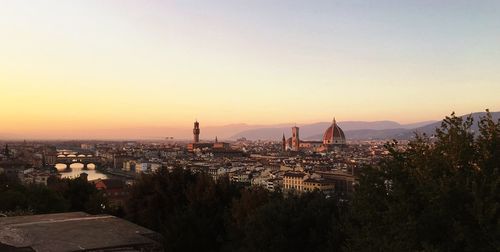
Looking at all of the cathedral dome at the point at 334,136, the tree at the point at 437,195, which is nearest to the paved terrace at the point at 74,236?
the tree at the point at 437,195

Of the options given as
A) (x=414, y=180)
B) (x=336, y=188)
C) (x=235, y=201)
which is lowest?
(x=336, y=188)

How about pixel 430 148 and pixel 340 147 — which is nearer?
pixel 430 148

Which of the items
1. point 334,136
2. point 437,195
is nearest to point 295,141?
point 334,136

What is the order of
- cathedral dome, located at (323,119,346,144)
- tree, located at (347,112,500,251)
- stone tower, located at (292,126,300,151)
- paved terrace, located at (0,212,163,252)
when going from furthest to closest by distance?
1. stone tower, located at (292,126,300,151)
2. cathedral dome, located at (323,119,346,144)
3. paved terrace, located at (0,212,163,252)
4. tree, located at (347,112,500,251)

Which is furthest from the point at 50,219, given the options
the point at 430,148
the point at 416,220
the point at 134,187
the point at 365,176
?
the point at 134,187

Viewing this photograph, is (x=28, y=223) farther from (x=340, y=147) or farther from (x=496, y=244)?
(x=340, y=147)

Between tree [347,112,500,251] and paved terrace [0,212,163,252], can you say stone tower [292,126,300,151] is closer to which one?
tree [347,112,500,251]

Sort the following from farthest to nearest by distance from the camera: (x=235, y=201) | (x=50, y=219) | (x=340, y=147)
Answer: (x=340, y=147) < (x=235, y=201) < (x=50, y=219)

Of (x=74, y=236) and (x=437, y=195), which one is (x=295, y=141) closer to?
(x=437, y=195)

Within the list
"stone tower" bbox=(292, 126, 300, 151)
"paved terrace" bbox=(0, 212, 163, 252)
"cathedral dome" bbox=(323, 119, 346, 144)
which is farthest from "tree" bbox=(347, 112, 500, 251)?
"stone tower" bbox=(292, 126, 300, 151)

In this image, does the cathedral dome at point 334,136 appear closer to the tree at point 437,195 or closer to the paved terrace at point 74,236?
the tree at point 437,195

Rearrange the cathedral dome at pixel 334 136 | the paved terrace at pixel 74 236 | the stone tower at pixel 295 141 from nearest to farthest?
the paved terrace at pixel 74 236 → the cathedral dome at pixel 334 136 → the stone tower at pixel 295 141
